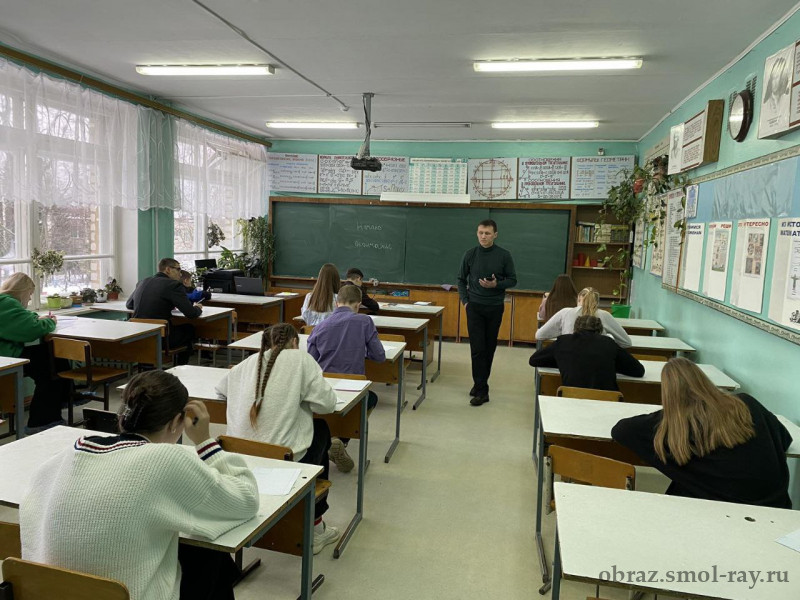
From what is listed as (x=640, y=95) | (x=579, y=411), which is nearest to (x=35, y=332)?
(x=579, y=411)

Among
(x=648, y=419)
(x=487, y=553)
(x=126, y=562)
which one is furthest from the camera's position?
(x=487, y=553)

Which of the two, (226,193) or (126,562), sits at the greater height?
(226,193)

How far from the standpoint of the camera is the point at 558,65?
15.2ft

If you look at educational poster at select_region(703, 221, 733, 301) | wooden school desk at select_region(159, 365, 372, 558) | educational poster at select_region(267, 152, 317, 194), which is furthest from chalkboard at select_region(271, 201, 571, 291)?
wooden school desk at select_region(159, 365, 372, 558)

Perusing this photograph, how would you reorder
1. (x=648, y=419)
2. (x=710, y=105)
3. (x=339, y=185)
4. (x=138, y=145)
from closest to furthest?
1. (x=648, y=419)
2. (x=710, y=105)
3. (x=138, y=145)
4. (x=339, y=185)

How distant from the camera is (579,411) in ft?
9.82

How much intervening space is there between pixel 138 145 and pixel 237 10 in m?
3.00

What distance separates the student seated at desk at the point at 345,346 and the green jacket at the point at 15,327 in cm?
199

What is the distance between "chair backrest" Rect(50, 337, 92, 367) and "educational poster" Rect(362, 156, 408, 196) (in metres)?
5.57

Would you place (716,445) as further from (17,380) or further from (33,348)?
(33,348)

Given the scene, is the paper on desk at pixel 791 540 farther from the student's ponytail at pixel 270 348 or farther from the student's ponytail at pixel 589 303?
the student's ponytail at pixel 589 303

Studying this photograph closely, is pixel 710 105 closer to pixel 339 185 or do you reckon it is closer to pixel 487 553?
pixel 487 553

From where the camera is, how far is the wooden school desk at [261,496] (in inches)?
64.8

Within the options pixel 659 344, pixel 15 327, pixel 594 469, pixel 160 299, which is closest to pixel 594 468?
pixel 594 469
